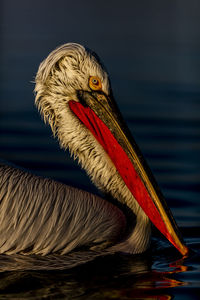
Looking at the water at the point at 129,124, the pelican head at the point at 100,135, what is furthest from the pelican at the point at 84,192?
the water at the point at 129,124

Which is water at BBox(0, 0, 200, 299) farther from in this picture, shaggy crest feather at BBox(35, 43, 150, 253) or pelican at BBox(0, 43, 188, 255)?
shaggy crest feather at BBox(35, 43, 150, 253)

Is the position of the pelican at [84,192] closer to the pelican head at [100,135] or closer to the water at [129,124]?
the pelican head at [100,135]

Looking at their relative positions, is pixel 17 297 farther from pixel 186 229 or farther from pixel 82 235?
pixel 186 229

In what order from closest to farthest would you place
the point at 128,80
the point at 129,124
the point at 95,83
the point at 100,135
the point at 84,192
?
the point at 84,192 → the point at 95,83 → the point at 100,135 → the point at 129,124 → the point at 128,80

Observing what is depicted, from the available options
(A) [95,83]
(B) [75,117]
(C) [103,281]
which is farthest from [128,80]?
(C) [103,281]

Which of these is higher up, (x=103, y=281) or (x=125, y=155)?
(x=125, y=155)

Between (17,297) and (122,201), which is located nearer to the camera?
(17,297)

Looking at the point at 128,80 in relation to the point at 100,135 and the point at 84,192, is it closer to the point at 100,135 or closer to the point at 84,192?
the point at 100,135

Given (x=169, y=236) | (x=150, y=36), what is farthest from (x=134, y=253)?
(x=150, y=36)

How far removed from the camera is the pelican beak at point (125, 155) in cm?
730

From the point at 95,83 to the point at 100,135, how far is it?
466mm

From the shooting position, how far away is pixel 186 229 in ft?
27.1

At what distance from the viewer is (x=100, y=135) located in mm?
7535

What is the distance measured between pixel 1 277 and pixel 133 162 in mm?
1501
